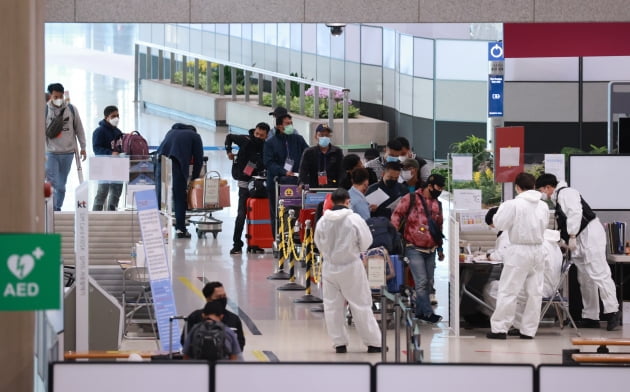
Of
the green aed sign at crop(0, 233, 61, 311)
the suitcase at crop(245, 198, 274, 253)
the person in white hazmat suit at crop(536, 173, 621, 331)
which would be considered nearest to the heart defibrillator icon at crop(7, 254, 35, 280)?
the green aed sign at crop(0, 233, 61, 311)

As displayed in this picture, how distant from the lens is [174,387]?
28.2ft

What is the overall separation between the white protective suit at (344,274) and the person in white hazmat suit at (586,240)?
2.42 metres

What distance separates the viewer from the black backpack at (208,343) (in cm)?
949

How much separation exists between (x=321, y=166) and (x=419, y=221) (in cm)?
333

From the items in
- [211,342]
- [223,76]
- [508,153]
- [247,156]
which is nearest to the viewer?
[211,342]

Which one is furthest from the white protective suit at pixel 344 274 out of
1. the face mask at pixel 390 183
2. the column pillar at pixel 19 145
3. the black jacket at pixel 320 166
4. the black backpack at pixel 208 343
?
the black jacket at pixel 320 166

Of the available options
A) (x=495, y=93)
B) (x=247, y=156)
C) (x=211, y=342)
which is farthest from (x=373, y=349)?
(x=495, y=93)

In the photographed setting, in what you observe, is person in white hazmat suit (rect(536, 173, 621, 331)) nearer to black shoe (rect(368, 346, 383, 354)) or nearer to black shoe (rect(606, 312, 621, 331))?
black shoe (rect(606, 312, 621, 331))

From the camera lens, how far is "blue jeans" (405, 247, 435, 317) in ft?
46.4

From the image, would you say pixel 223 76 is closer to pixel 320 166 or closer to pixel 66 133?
pixel 66 133

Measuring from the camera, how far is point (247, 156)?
1850 centimetres

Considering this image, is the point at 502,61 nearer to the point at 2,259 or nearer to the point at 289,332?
the point at 289,332

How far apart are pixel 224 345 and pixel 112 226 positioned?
5.16 meters

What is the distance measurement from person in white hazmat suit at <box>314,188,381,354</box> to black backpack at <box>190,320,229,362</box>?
10.7ft
